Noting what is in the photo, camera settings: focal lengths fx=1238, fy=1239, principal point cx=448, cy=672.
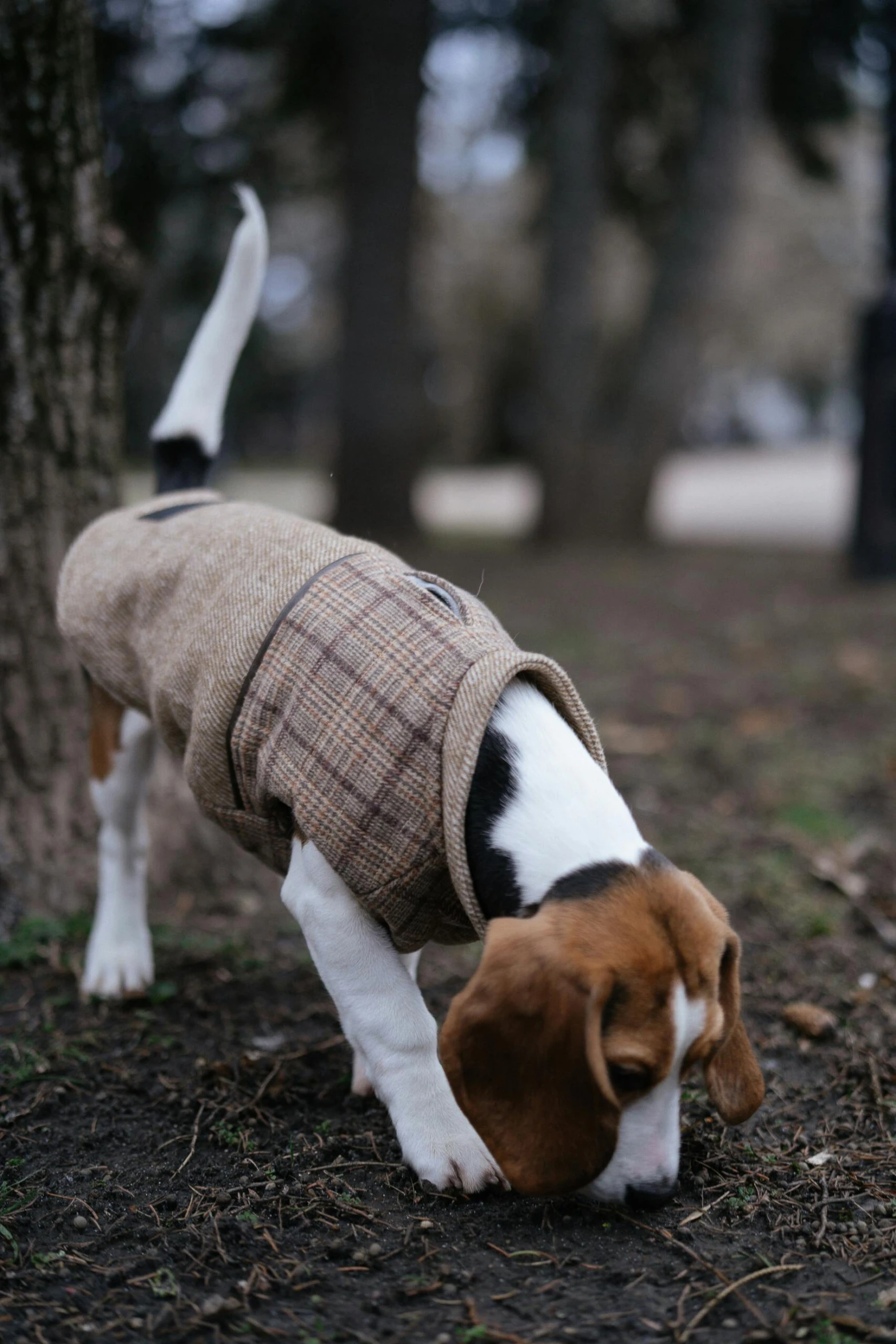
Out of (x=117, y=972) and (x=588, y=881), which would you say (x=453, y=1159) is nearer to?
(x=588, y=881)

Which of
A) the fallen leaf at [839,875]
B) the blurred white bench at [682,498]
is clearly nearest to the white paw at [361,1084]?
the fallen leaf at [839,875]

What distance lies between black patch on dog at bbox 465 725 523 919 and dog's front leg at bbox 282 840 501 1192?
12.6 inches

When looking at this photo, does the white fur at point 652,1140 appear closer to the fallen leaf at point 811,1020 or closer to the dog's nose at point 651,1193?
the dog's nose at point 651,1193

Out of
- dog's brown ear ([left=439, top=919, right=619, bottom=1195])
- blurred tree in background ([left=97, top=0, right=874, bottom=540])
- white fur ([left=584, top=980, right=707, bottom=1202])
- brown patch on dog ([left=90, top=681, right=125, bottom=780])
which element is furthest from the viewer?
blurred tree in background ([left=97, top=0, right=874, bottom=540])

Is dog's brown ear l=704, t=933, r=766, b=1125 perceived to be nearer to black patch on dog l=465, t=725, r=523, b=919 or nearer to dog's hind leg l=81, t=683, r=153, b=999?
black patch on dog l=465, t=725, r=523, b=919

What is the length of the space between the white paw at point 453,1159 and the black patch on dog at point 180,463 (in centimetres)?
200

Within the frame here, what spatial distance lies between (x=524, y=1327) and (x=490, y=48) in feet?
38.2

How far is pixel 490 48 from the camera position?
11438mm

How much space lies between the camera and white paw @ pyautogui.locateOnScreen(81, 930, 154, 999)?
10.8ft

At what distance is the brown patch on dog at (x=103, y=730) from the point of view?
339cm

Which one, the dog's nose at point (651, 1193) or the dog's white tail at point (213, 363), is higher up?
the dog's white tail at point (213, 363)

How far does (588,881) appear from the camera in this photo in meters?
2.14

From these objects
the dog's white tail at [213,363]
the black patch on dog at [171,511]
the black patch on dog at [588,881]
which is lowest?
the black patch on dog at [588,881]

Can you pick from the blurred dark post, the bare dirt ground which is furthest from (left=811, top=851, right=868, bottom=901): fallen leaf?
the blurred dark post
